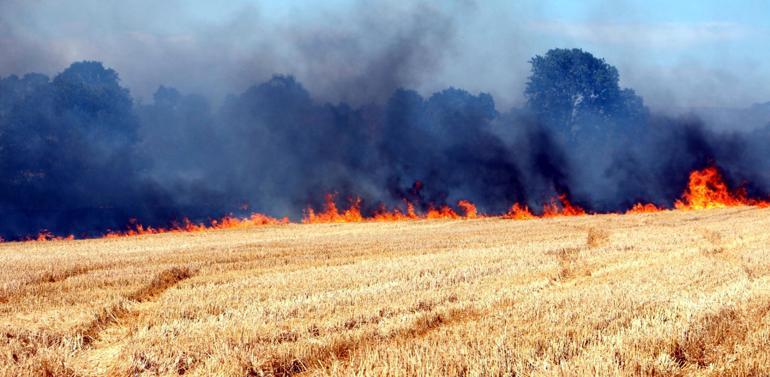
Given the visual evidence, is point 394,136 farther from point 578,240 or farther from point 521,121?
point 578,240

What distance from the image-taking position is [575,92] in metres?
73.6

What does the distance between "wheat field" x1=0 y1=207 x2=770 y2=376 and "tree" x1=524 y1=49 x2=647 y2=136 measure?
5836cm

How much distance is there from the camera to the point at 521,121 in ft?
225

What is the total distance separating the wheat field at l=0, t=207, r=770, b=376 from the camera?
6.83m

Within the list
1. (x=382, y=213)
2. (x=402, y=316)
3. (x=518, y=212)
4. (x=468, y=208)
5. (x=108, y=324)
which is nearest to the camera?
(x=402, y=316)

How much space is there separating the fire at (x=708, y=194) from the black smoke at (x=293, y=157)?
3.65ft

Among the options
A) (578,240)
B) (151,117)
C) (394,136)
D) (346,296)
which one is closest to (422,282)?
(346,296)

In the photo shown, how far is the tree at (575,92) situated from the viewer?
7219cm

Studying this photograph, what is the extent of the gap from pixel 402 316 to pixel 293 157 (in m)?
56.1

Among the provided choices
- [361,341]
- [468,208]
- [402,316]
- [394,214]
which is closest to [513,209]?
[468,208]

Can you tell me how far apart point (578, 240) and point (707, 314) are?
13.7 metres

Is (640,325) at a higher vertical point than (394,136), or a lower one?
lower

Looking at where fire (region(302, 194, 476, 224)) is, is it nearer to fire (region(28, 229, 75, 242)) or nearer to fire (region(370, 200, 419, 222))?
fire (region(370, 200, 419, 222))

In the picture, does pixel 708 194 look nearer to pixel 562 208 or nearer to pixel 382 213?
pixel 562 208
